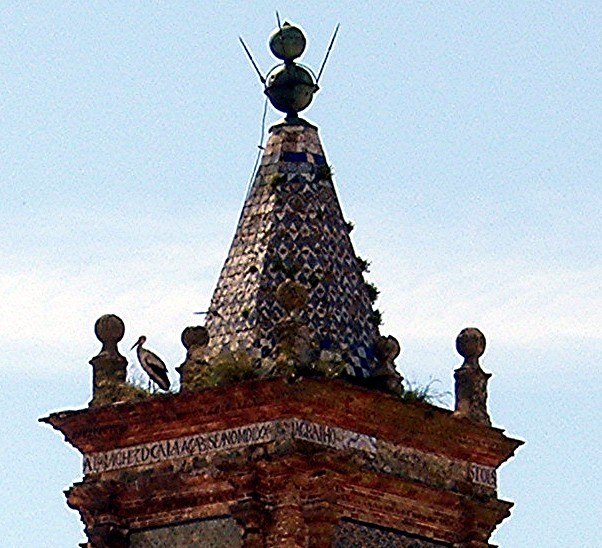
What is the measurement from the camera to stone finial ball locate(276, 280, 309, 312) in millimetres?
28188

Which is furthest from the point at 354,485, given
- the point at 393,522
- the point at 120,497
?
the point at 120,497

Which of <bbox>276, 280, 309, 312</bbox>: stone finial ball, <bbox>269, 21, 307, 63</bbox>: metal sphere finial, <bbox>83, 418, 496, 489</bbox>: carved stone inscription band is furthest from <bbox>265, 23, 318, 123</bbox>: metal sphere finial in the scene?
<bbox>83, 418, 496, 489</bbox>: carved stone inscription band

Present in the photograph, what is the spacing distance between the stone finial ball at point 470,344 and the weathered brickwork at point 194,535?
365 cm

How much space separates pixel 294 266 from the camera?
29.2 metres

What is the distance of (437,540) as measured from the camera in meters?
28.8

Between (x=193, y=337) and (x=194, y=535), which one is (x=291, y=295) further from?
(x=194, y=535)

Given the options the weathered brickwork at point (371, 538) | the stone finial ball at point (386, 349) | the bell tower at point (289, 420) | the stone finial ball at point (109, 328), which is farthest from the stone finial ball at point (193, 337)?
the weathered brickwork at point (371, 538)

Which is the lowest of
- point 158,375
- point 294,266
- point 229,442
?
point 229,442

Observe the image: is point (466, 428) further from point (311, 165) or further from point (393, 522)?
point (311, 165)

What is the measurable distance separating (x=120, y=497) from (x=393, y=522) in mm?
2890

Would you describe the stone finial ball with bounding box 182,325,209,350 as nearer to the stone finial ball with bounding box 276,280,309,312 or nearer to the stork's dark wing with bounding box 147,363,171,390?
the stork's dark wing with bounding box 147,363,171,390

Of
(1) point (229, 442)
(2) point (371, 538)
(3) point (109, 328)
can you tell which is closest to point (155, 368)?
(3) point (109, 328)

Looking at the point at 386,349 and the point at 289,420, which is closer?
the point at 289,420

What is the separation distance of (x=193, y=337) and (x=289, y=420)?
1853 mm
